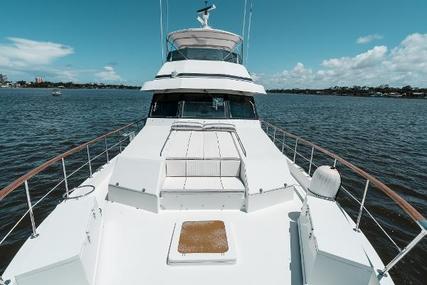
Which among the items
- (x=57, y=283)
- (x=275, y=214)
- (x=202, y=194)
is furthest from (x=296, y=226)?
(x=57, y=283)

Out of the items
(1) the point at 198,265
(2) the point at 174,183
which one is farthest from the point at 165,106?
(1) the point at 198,265

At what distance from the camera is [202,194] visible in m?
4.52

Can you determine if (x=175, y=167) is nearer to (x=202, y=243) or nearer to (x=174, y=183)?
(x=174, y=183)

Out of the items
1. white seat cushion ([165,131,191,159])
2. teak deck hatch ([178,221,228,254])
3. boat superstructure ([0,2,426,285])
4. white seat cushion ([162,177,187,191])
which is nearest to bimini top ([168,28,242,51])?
boat superstructure ([0,2,426,285])

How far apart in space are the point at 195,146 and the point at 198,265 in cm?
262

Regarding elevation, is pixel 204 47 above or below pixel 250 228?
above

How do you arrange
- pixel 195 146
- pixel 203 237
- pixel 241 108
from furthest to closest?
pixel 241 108, pixel 195 146, pixel 203 237

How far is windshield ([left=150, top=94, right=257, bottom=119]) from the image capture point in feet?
24.3

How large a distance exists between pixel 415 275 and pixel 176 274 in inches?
228

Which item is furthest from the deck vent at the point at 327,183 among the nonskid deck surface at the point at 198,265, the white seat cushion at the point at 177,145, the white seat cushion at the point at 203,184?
the white seat cushion at the point at 177,145

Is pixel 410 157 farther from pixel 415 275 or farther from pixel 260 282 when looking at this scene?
pixel 260 282

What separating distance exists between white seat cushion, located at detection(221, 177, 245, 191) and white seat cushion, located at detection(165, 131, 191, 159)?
93cm

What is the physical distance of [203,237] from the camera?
147 inches

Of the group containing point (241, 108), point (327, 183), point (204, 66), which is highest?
point (204, 66)
